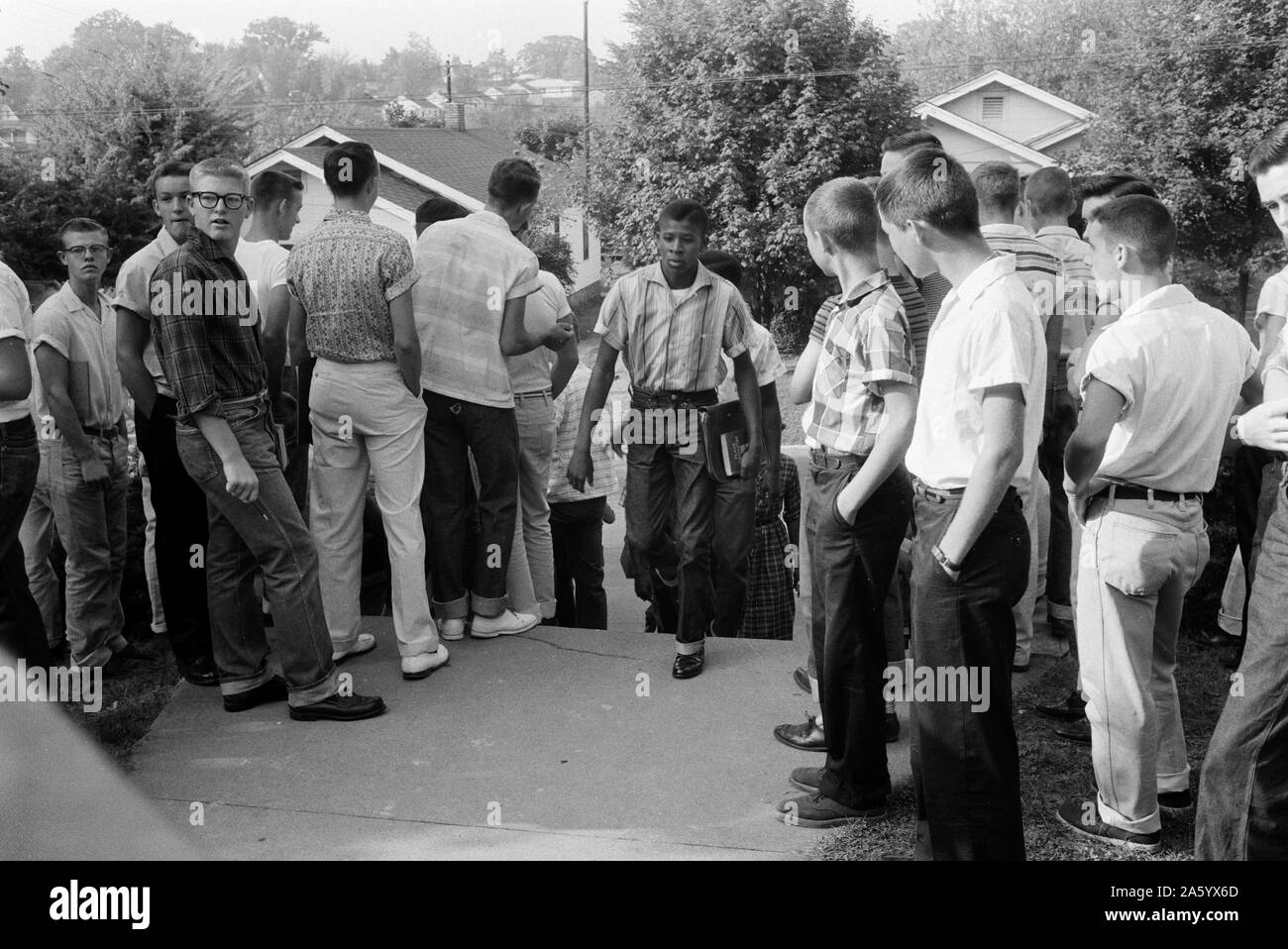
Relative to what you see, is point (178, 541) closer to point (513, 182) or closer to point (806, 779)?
point (513, 182)

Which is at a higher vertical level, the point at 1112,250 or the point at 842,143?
the point at 842,143

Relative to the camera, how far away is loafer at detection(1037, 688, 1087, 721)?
4988 millimetres

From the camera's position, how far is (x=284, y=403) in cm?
570

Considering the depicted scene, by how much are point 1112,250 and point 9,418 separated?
4034 millimetres

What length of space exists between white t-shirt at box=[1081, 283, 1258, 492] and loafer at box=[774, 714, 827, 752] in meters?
1.48

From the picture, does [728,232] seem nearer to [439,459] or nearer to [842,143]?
[842,143]

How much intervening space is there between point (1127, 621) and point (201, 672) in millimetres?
3804

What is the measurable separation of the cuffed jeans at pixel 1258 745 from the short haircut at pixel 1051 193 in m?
3.19

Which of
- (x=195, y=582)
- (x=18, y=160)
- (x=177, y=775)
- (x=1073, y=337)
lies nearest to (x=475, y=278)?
(x=195, y=582)

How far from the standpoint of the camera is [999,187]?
5.52 m

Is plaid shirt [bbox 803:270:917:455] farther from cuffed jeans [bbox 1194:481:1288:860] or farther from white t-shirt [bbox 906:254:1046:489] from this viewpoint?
cuffed jeans [bbox 1194:481:1288:860]

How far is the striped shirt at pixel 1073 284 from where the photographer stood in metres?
5.82

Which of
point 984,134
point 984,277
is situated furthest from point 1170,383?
point 984,134

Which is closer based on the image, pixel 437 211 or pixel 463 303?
pixel 463 303
